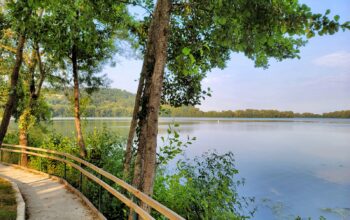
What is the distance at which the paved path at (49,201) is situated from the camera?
6.67 m

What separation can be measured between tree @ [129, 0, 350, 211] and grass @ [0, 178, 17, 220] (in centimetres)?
283

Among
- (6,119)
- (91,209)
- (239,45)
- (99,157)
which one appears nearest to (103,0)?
(6,119)

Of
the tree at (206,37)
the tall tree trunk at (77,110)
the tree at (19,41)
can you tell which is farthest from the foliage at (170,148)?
the tall tree trunk at (77,110)

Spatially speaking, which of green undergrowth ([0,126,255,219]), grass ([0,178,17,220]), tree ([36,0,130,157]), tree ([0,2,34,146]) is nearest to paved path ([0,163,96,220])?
grass ([0,178,17,220])

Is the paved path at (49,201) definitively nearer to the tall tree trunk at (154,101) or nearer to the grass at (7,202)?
the grass at (7,202)

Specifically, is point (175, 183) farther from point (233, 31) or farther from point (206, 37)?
point (233, 31)

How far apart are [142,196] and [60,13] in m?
9.16

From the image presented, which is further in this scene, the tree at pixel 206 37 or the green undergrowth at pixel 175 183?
the green undergrowth at pixel 175 183

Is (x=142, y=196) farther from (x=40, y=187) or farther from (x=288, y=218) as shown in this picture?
(x=288, y=218)

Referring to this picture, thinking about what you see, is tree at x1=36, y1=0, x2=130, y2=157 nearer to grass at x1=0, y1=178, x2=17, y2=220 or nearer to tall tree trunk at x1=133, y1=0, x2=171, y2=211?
tall tree trunk at x1=133, y1=0, x2=171, y2=211

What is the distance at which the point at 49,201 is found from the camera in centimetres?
779

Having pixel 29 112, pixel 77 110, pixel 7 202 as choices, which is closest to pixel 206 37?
pixel 7 202

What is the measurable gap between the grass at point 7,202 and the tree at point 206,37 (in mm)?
2826

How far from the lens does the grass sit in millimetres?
6484
